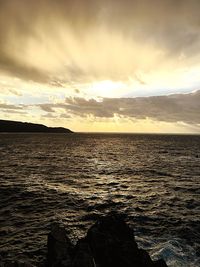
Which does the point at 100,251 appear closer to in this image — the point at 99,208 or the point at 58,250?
the point at 58,250

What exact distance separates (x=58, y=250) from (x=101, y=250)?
2.71 meters

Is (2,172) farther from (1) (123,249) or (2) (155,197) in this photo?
(1) (123,249)

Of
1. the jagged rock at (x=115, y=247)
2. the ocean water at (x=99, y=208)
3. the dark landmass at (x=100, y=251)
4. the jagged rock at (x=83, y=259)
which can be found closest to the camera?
the jagged rock at (x=83, y=259)

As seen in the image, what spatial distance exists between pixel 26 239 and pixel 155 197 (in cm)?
2085

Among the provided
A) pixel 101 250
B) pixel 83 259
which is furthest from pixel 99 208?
pixel 83 259

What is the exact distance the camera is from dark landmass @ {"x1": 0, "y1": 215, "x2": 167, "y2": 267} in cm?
1532

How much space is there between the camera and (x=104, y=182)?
51656 mm

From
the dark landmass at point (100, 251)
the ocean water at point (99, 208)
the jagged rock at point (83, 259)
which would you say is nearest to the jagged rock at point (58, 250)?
the dark landmass at point (100, 251)

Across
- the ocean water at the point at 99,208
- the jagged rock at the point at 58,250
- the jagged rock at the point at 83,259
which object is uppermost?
the jagged rock at the point at 83,259

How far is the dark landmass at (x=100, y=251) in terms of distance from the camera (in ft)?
50.3

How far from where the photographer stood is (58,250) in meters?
17.4

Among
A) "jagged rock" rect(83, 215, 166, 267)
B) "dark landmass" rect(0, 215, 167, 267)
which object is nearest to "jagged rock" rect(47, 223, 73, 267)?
"dark landmass" rect(0, 215, 167, 267)

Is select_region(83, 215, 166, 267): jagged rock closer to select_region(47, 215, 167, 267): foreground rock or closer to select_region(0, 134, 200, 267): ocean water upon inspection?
select_region(47, 215, 167, 267): foreground rock

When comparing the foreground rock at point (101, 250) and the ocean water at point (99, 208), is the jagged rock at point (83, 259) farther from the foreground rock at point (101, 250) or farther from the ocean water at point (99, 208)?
the ocean water at point (99, 208)
